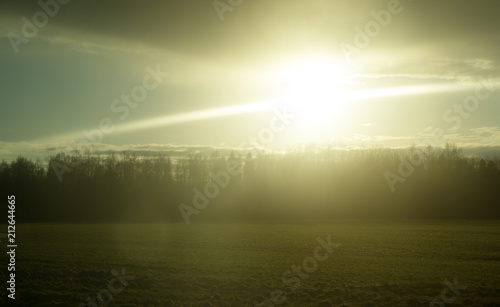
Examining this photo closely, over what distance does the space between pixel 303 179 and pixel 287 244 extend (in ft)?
238

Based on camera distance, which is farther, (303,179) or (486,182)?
(303,179)

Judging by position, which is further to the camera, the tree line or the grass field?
the tree line

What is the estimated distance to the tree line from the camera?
3418 inches

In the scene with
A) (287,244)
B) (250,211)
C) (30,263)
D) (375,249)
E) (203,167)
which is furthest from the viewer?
(203,167)

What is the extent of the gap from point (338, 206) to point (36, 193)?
73863 millimetres

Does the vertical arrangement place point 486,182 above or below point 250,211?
above

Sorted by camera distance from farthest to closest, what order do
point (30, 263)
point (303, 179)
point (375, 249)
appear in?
point (303, 179)
point (375, 249)
point (30, 263)

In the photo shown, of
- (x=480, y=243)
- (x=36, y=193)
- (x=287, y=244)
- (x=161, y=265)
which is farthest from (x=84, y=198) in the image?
(x=480, y=243)

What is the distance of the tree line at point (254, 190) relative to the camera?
86.8 m

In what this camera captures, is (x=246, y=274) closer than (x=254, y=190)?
Yes

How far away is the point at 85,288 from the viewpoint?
55.2 feet

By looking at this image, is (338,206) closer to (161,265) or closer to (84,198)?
(84,198)

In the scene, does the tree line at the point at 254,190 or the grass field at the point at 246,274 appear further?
the tree line at the point at 254,190

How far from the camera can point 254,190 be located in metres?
96.1
